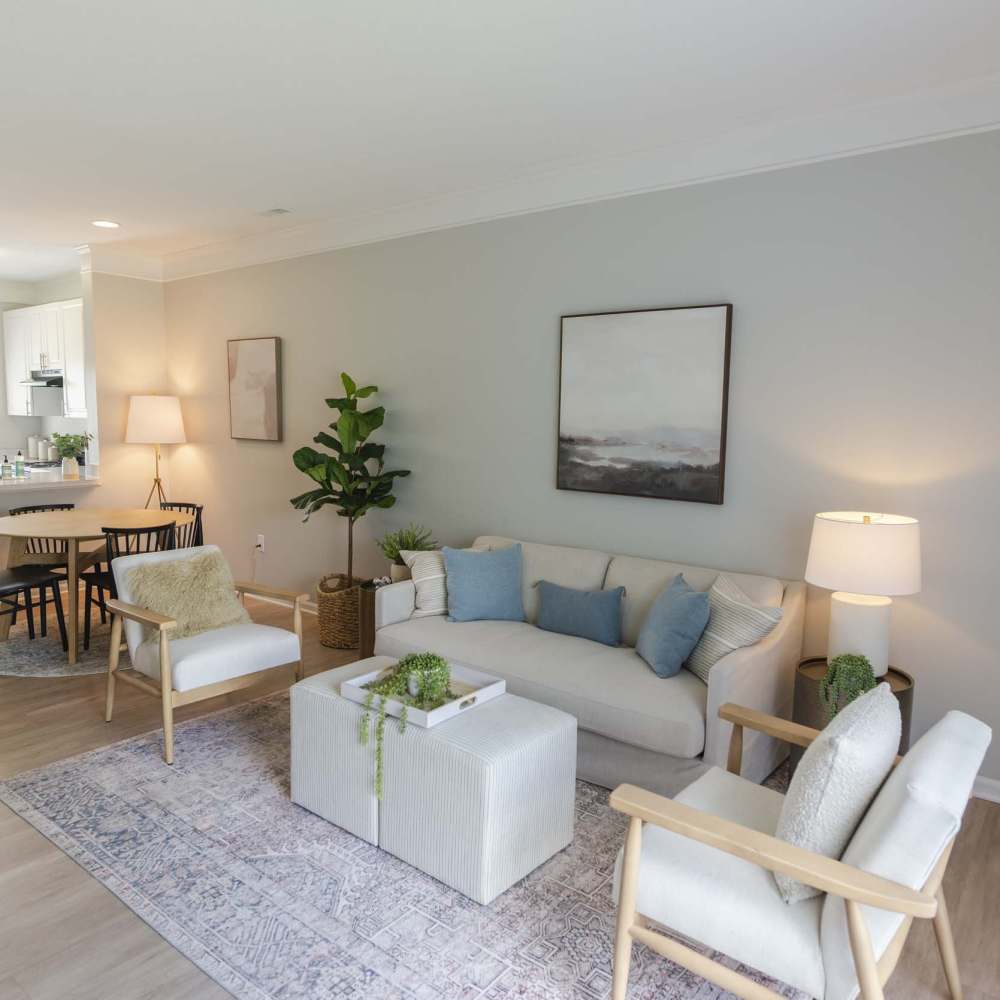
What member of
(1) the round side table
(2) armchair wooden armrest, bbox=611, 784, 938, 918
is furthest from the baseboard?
(2) armchair wooden armrest, bbox=611, 784, 938, 918

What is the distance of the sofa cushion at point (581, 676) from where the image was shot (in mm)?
2783

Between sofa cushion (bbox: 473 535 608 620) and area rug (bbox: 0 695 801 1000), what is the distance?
1.06m

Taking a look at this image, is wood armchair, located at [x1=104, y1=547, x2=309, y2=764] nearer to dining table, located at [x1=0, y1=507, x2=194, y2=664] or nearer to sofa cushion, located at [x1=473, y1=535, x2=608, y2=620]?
dining table, located at [x1=0, y1=507, x2=194, y2=664]

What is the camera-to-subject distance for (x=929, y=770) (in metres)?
1.59

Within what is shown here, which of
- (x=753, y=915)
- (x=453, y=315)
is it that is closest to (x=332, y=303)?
(x=453, y=315)

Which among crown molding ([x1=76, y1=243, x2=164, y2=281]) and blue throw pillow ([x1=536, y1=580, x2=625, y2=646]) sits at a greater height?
crown molding ([x1=76, y1=243, x2=164, y2=281])

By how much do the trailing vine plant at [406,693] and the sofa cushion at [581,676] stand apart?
56 centimetres

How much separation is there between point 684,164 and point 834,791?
2.85 meters

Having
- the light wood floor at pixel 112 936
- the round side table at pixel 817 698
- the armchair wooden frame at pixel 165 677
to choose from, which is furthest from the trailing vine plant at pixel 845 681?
the armchair wooden frame at pixel 165 677

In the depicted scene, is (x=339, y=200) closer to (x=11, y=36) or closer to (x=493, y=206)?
(x=493, y=206)

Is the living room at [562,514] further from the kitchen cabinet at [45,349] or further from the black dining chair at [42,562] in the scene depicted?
the kitchen cabinet at [45,349]

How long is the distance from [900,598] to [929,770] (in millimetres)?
1731

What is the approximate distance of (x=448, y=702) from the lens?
102 inches

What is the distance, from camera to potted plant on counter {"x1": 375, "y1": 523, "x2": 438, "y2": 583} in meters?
4.16
